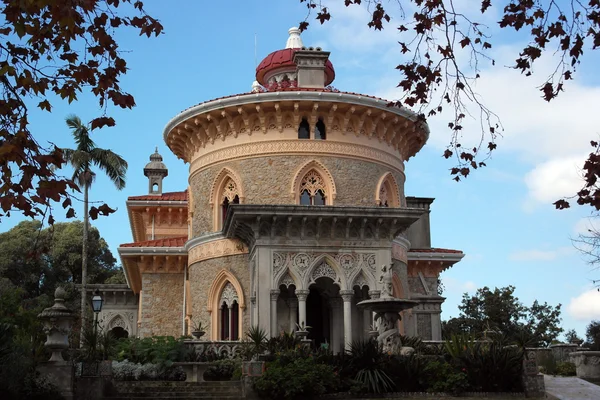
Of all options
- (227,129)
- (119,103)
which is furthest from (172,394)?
(227,129)

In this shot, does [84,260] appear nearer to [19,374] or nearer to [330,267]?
[330,267]

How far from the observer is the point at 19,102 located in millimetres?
9164

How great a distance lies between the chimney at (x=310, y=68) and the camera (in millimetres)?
27016

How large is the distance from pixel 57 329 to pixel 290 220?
8.25 m

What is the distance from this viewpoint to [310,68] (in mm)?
27188

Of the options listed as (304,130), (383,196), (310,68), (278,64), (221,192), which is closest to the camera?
(304,130)

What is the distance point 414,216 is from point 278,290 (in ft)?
15.0

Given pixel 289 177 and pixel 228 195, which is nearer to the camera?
pixel 289 177

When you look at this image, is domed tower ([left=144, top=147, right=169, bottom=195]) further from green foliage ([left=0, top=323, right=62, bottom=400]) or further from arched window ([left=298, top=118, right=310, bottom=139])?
green foliage ([left=0, top=323, right=62, bottom=400])

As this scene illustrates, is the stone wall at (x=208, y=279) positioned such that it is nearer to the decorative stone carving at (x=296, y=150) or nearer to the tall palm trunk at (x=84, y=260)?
the decorative stone carving at (x=296, y=150)

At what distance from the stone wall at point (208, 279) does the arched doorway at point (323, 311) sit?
85.5 inches

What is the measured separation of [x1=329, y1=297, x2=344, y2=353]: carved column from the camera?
2453 centimetres

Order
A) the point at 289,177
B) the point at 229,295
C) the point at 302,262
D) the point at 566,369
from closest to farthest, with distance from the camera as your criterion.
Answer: the point at 302,262 < the point at 566,369 < the point at 289,177 < the point at 229,295

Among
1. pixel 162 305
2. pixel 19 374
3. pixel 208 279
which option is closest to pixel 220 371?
pixel 19 374
